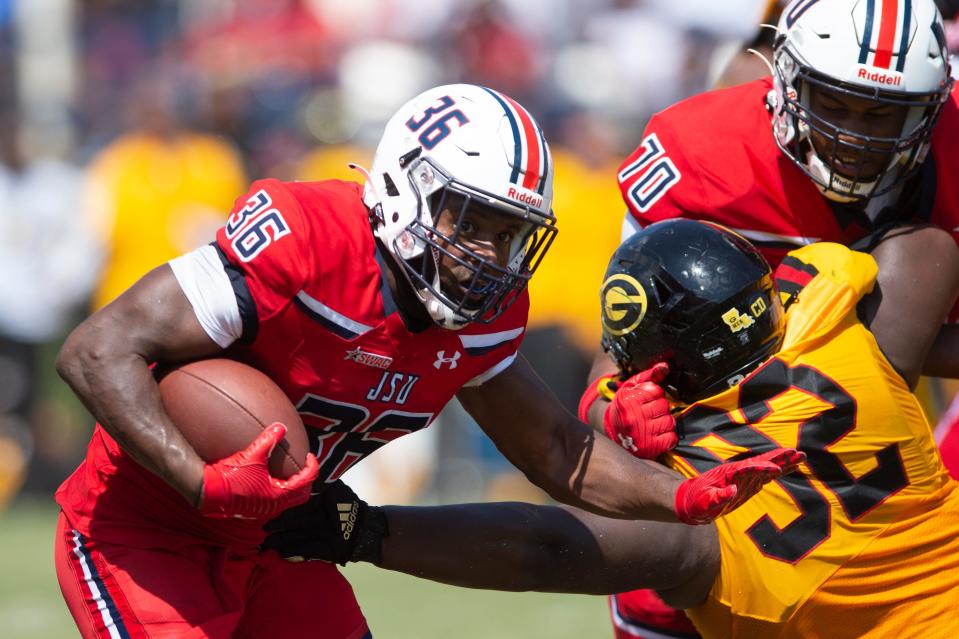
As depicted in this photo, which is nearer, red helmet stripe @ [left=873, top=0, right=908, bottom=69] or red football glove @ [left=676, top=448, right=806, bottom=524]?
red football glove @ [left=676, top=448, right=806, bottom=524]

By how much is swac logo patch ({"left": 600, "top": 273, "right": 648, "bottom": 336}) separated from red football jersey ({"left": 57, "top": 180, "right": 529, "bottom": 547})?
0.27 meters

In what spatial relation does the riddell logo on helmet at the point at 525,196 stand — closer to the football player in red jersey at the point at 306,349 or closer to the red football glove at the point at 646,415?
the football player in red jersey at the point at 306,349

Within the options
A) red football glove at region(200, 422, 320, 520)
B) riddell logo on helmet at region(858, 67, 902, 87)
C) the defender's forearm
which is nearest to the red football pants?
the defender's forearm

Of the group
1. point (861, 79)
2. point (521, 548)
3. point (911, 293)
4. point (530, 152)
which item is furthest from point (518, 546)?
point (861, 79)

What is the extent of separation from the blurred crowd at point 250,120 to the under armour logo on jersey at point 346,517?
5.19 meters

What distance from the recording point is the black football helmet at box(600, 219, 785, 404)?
3781 millimetres

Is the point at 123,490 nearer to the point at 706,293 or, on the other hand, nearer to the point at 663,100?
the point at 706,293

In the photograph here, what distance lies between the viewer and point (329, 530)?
3.84m

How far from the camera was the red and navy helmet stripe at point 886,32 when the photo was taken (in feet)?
12.8

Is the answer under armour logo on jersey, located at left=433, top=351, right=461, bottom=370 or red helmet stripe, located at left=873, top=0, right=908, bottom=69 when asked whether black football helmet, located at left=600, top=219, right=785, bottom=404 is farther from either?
red helmet stripe, located at left=873, top=0, right=908, bottom=69

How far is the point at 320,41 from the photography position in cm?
1093

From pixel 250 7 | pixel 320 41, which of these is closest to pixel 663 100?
pixel 320 41

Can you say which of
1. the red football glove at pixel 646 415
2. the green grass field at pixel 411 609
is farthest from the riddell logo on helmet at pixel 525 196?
the green grass field at pixel 411 609

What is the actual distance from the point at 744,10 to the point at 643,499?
694cm
